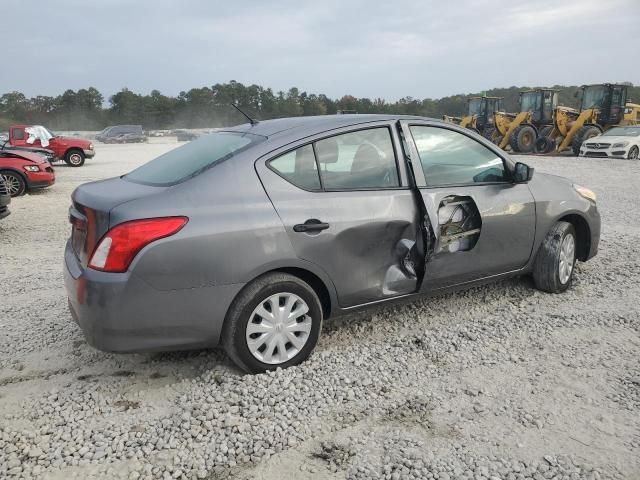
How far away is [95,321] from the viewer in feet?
9.14

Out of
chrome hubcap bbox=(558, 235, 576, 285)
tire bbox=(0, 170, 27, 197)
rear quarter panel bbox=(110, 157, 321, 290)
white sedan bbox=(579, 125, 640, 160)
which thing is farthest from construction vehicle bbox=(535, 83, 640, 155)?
rear quarter panel bbox=(110, 157, 321, 290)

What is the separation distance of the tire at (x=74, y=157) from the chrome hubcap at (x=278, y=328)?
19.2 m

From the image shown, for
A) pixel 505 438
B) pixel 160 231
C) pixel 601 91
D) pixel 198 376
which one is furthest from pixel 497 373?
pixel 601 91

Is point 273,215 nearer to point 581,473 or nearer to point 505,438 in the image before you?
point 505,438

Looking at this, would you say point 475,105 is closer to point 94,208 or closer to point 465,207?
point 465,207

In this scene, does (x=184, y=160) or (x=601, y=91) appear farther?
→ (x=601, y=91)

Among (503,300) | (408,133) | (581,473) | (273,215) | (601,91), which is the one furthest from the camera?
(601,91)

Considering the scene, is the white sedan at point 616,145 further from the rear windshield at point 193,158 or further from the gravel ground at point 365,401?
the rear windshield at point 193,158

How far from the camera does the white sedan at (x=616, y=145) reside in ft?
61.9

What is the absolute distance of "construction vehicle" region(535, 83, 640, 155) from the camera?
73.0 ft

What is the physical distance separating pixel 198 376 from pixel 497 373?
186cm

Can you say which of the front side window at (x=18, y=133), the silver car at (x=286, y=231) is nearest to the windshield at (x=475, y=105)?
the front side window at (x=18, y=133)

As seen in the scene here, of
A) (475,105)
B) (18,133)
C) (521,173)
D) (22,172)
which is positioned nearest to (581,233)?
(521,173)

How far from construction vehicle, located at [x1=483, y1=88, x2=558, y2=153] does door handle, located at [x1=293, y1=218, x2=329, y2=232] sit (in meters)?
22.9
